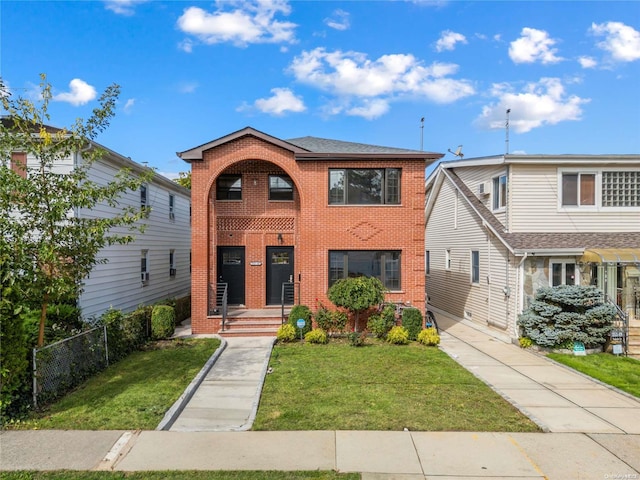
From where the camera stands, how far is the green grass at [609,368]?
855 centimetres

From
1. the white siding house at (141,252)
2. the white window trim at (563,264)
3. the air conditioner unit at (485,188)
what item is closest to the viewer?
the white siding house at (141,252)

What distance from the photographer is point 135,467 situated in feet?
16.6

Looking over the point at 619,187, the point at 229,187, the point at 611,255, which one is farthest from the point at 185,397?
the point at 619,187

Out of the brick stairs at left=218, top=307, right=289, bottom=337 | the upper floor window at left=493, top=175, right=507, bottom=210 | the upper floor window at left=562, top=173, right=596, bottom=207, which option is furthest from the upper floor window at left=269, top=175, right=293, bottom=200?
the upper floor window at left=562, top=173, right=596, bottom=207

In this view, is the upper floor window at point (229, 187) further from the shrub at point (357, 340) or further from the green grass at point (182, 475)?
the green grass at point (182, 475)

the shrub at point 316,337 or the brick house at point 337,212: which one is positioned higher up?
the brick house at point 337,212

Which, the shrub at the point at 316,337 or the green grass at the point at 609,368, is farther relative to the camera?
the shrub at the point at 316,337

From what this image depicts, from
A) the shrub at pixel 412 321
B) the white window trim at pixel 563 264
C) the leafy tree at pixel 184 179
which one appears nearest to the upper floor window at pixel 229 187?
the shrub at pixel 412 321

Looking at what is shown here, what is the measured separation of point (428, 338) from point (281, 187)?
719 centimetres

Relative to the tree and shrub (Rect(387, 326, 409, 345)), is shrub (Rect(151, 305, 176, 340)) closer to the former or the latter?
the tree

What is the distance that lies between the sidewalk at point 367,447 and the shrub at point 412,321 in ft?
15.1

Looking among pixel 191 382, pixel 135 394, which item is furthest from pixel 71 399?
pixel 191 382

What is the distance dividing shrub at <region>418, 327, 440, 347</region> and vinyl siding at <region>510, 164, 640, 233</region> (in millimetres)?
4316

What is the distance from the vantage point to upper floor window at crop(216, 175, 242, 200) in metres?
14.5
